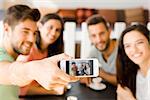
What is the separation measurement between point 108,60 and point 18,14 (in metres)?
0.34

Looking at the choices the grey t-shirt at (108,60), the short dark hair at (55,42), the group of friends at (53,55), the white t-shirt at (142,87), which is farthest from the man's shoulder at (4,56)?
the white t-shirt at (142,87)

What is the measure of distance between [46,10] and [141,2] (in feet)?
1.08

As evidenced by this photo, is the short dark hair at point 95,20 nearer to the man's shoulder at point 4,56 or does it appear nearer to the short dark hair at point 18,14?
the short dark hair at point 18,14

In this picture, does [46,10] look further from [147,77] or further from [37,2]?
[147,77]

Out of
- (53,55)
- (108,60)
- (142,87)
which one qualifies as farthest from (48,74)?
(142,87)

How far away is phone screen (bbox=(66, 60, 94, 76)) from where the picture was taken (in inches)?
36.8

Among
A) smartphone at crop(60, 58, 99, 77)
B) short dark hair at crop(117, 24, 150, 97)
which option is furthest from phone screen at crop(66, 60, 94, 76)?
short dark hair at crop(117, 24, 150, 97)

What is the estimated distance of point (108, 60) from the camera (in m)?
0.98

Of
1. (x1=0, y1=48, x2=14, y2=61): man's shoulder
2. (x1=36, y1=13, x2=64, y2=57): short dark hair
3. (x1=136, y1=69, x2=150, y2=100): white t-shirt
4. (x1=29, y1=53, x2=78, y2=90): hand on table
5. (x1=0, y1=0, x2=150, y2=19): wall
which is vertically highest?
(x1=0, y1=0, x2=150, y2=19): wall

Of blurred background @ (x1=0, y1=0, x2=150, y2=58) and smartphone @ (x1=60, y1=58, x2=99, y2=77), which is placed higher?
blurred background @ (x1=0, y1=0, x2=150, y2=58)

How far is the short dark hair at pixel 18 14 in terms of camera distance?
37.0 inches

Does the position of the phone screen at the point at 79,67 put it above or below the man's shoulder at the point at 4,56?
below

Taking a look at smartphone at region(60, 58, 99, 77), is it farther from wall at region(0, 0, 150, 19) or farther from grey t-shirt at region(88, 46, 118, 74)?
wall at region(0, 0, 150, 19)

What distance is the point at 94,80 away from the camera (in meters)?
0.97
